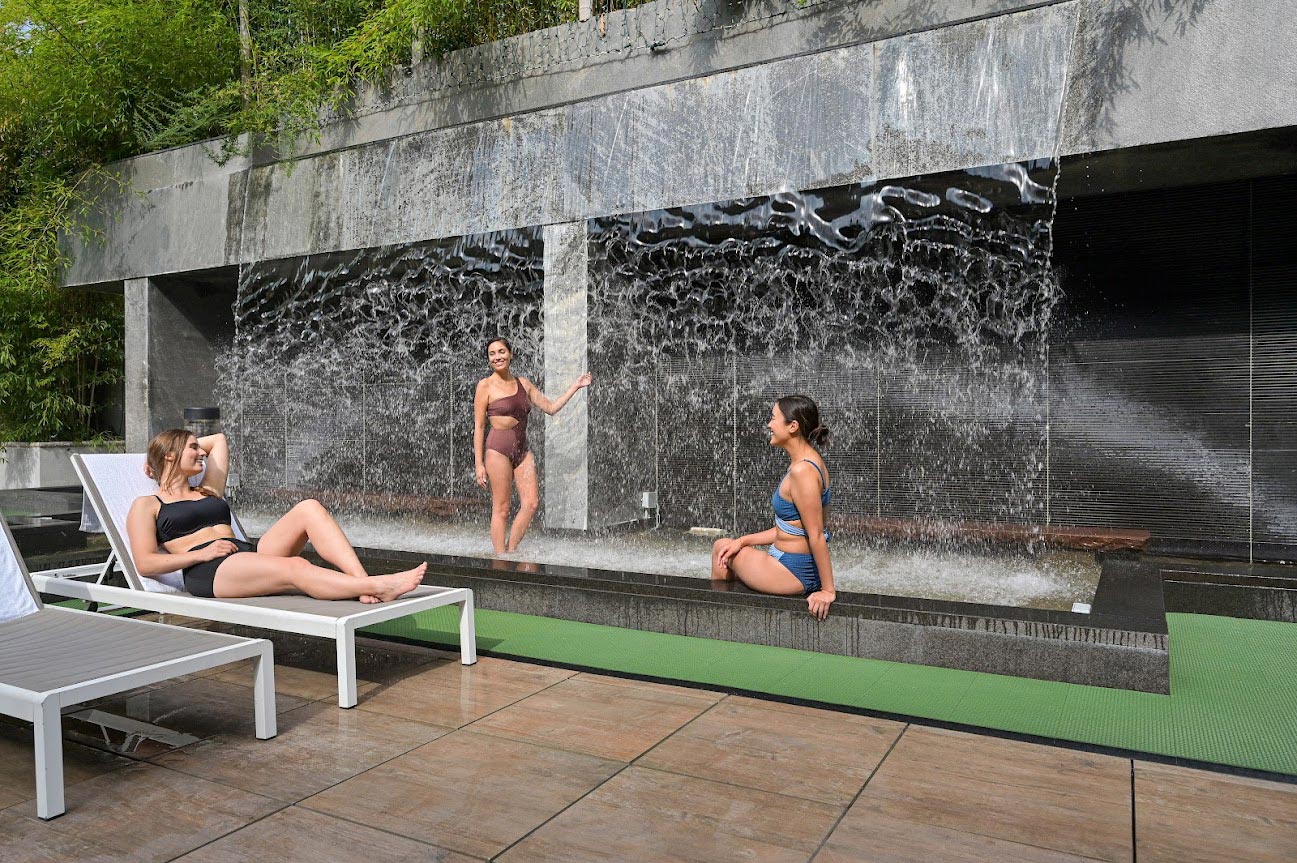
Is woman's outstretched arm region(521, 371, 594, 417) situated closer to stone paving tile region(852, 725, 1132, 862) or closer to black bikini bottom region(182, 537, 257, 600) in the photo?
black bikini bottom region(182, 537, 257, 600)

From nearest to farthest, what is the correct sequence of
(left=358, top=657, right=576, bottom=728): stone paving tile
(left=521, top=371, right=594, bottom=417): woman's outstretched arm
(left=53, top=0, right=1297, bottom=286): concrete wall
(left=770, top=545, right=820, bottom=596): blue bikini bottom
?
(left=358, top=657, right=576, bottom=728): stone paving tile → (left=770, top=545, right=820, bottom=596): blue bikini bottom → (left=53, top=0, right=1297, bottom=286): concrete wall → (left=521, top=371, right=594, bottom=417): woman's outstretched arm

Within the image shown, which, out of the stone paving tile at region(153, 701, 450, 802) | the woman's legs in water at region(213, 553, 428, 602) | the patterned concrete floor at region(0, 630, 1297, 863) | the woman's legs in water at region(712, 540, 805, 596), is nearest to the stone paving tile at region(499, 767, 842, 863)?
the patterned concrete floor at region(0, 630, 1297, 863)

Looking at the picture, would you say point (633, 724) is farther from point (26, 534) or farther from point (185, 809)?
point (26, 534)

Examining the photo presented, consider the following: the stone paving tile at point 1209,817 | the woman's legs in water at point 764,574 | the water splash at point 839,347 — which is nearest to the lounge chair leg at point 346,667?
the woman's legs in water at point 764,574

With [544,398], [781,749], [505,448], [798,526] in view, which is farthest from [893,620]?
[544,398]

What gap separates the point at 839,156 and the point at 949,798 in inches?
194

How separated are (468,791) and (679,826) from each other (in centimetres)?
63

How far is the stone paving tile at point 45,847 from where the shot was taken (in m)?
2.25

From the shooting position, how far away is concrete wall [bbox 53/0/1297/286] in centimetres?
543

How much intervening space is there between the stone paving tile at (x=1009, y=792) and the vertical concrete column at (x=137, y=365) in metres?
10.2

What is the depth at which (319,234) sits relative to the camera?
8.97 metres

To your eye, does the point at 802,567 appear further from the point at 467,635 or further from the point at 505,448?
the point at 505,448

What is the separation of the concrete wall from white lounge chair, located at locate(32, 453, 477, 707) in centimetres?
408

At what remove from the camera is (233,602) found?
3.77 meters
